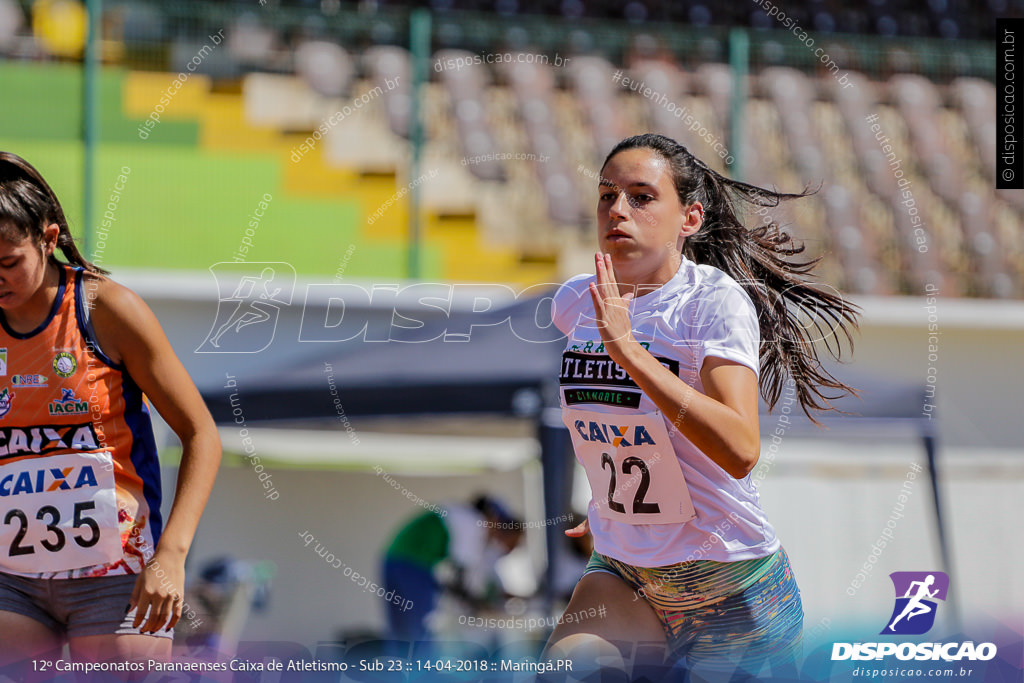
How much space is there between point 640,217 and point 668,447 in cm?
49

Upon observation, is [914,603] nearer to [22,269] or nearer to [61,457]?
[61,457]

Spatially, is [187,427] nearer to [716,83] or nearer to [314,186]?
[314,186]

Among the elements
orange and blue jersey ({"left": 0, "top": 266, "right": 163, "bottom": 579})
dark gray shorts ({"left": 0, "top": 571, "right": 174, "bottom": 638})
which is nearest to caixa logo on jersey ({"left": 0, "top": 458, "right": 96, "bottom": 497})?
orange and blue jersey ({"left": 0, "top": 266, "right": 163, "bottom": 579})

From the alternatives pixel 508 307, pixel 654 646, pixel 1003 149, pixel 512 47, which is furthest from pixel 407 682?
pixel 512 47

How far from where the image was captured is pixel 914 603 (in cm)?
283

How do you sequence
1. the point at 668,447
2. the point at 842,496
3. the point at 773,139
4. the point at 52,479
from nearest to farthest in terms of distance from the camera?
the point at 668,447 < the point at 52,479 < the point at 842,496 < the point at 773,139

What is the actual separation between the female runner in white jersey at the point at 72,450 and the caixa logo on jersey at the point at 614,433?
813 mm

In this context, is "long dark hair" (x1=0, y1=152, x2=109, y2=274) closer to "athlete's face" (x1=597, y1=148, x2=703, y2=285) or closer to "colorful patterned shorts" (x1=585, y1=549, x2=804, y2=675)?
"athlete's face" (x1=597, y1=148, x2=703, y2=285)

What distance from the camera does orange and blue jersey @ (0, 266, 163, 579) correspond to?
7.95ft

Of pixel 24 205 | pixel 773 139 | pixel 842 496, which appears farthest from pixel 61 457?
pixel 773 139

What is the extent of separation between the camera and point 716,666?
236cm

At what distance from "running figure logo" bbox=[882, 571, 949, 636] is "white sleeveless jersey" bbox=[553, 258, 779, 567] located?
1.93ft

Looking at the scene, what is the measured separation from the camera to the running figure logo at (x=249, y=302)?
673 centimetres

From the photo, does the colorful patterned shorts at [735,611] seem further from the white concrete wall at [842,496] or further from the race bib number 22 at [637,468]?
the white concrete wall at [842,496]
